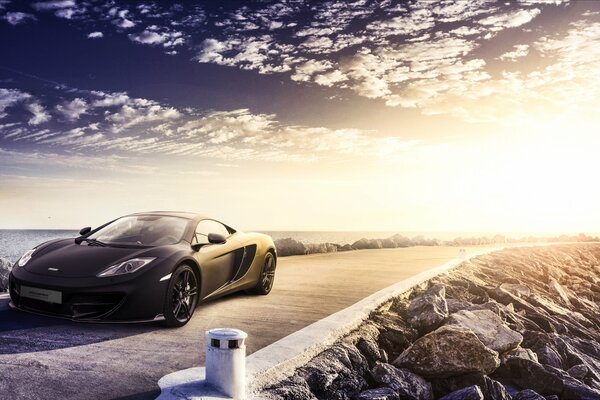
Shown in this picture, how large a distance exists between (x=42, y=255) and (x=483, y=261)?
14.3 metres

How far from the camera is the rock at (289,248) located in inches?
695

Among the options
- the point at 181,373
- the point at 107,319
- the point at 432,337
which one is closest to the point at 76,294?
the point at 107,319

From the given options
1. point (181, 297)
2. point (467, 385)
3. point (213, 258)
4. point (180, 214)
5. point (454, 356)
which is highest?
point (180, 214)

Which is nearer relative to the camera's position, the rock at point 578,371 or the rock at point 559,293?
the rock at point 578,371

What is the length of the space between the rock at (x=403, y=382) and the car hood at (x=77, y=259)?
108 inches

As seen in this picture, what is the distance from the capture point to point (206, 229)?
761 centimetres

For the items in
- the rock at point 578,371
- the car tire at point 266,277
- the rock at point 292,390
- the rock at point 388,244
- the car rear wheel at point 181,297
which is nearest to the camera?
the rock at point 292,390

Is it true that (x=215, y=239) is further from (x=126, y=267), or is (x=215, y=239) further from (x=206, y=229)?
(x=126, y=267)

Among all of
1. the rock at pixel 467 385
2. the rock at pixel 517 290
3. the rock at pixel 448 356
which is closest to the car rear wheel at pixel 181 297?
the rock at pixel 448 356

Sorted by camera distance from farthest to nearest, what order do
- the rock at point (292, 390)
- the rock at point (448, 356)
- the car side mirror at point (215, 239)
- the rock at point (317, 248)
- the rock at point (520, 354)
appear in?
the rock at point (317, 248) < the rock at point (520, 354) < the car side mirror at point (215, 239) < the rock at point (448, 356) < the rock at point (292, 390)

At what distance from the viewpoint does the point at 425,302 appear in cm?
845

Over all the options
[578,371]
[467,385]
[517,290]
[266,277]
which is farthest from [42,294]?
[517,290]

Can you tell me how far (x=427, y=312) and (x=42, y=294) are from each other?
4879mm

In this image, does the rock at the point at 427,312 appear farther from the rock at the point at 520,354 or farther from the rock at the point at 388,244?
the rock at the point at 388,244
